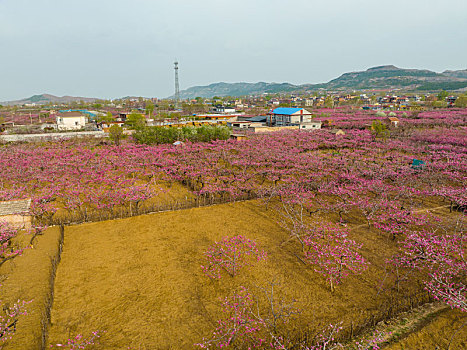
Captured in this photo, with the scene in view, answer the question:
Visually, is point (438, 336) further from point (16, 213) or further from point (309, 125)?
point (309, 125)

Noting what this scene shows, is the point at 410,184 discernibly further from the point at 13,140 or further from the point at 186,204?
the point at 13,140

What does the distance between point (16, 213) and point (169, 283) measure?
1203cm

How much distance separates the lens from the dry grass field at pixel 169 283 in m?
9.40

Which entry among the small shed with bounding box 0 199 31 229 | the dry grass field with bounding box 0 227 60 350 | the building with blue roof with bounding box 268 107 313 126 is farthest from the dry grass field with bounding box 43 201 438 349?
the building with blue roof with bounding box 268 107 313 126

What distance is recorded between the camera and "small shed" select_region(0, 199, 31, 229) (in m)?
15.6

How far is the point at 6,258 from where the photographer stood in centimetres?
1298

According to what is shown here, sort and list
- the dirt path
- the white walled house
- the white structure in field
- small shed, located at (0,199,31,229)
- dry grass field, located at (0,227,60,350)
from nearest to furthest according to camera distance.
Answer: the dirt path, dry grass field, located at (0,227,60,350), small shed, located at (0,199,31,229), the white walled house, the white structure in field

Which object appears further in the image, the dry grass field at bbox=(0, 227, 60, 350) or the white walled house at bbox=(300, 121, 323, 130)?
the white walled house at bbox=(300, 121, 323, 130)

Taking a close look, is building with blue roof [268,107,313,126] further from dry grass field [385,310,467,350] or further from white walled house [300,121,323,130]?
dry grass field [385,310,467,350]

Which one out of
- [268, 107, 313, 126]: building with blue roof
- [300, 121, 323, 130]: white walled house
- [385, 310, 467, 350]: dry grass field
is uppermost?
[268, 107, 313, 126]: building with blue roof

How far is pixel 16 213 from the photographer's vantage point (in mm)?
15672

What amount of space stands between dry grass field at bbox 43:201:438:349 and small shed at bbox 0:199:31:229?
2547 mm

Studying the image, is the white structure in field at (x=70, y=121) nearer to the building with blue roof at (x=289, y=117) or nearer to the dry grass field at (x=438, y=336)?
the building with blue roof at (x=289, y=117)

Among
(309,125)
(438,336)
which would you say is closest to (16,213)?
(438,336)
